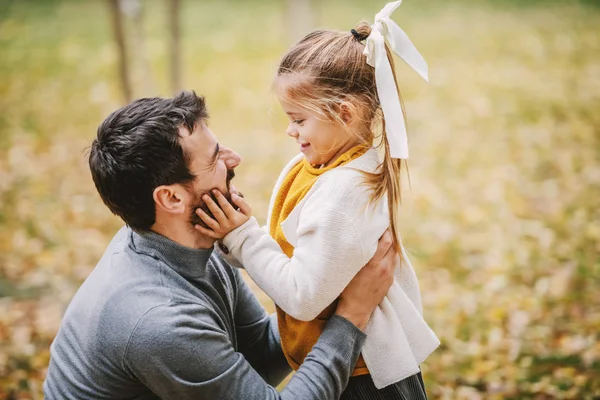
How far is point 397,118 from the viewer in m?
2.01

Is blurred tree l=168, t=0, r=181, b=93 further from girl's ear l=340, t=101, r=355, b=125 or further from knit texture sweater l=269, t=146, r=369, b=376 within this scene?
girl's ear l=340, t=101, r=355, b=125

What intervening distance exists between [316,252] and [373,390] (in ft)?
1.84

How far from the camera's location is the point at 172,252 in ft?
6.66

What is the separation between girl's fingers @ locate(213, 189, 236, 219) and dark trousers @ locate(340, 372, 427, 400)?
69cm

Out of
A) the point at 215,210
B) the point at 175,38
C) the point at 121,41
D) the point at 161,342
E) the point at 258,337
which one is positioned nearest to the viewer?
the point at 161,342

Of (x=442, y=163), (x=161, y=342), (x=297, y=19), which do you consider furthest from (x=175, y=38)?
(x=161, y=342)

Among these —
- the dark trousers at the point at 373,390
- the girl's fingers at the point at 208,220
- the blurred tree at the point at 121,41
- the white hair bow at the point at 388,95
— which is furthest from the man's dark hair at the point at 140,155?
the blurred tree at the point at 121,41

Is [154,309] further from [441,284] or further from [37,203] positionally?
[37,203]

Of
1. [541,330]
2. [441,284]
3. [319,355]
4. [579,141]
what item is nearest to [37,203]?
[441,284]

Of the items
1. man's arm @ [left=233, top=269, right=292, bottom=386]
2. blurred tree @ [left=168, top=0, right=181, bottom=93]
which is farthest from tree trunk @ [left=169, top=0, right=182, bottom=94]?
man's arm @ [left=233, top=269, right=292, bottom=386]

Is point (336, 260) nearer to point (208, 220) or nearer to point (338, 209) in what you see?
point (338, 209)

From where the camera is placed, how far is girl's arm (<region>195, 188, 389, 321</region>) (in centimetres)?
190

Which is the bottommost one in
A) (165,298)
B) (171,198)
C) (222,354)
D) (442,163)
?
(442,163)

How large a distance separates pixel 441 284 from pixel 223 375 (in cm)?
334
